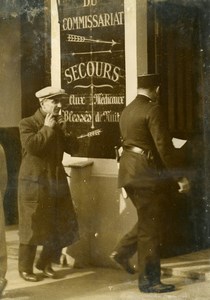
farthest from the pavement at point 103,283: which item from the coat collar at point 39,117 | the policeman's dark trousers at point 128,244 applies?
the coat collar at point 39,117

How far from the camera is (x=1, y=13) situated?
7844 mm

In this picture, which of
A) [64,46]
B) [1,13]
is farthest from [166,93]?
[1,13]

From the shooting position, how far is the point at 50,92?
7.69 m

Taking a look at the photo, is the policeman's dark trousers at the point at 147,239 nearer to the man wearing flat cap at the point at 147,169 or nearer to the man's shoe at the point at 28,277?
the man wearing flat cap at the point at 147,169

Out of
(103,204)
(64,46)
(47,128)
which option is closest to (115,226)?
(103,204)

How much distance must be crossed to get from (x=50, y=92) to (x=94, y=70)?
Answer: 1.34 feet

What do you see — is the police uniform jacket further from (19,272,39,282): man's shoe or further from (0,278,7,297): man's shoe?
(0,278,7,297): man's shoe

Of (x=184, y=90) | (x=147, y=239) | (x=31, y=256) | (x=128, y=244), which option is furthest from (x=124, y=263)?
(x=184, y=90)

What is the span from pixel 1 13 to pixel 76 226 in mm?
1851

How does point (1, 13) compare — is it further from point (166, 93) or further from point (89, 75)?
point (166, 93)

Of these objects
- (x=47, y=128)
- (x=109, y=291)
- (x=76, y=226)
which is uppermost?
(x=47, y=128)

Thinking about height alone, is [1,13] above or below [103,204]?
above

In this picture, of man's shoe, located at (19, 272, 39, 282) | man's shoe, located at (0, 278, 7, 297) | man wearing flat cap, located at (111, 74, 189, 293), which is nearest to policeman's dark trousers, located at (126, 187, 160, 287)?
man wearing flat cap, located at (111, 74, 189, 293)

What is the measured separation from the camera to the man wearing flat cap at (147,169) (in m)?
7.42
